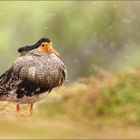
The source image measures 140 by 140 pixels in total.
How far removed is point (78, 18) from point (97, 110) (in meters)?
4.26

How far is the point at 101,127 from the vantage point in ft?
16.3

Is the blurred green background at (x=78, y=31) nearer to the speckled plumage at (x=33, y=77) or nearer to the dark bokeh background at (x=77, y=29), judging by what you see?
the dark bokeh background at (x=77, y=29)

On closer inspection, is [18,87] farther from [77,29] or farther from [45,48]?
[77,29]

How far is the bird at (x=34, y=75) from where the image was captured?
568 cm

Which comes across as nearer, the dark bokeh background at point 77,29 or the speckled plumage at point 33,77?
the speckled plumage at point 33,77

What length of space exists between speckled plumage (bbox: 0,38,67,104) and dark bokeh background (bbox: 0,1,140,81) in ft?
11.4

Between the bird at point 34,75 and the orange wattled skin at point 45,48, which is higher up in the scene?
the orange wattled skin at point 45,48

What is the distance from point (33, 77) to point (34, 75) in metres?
0.02

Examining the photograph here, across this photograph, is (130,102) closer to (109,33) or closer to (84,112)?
(84,112)

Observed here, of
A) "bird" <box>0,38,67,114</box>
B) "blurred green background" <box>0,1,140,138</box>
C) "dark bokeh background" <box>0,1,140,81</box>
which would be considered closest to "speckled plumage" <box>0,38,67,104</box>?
"bird" <box>0,38,67,114</box>

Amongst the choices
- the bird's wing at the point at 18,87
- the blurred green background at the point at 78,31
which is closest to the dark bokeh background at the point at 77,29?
the blurred green background at the point at 78,31

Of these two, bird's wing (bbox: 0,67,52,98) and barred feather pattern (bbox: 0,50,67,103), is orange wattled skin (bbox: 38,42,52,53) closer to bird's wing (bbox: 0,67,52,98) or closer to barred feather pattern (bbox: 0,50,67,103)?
barred feather pattern (bbox: 0,50,67,103)

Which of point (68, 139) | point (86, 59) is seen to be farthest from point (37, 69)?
point (86, 59)

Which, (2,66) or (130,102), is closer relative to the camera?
(130,102)
